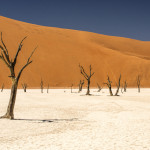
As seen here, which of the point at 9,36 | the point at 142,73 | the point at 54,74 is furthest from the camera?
the point at 9,36

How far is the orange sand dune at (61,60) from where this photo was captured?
70606 millimetres

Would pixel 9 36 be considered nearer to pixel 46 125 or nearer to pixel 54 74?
pixel 54 74

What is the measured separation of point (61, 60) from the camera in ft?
259

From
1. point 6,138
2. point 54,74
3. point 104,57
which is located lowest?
point 6,138

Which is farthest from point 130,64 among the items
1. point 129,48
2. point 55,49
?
point 129,48

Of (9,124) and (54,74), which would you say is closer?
(9,124)

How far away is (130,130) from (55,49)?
249 ft

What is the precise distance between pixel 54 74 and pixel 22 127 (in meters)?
63.2

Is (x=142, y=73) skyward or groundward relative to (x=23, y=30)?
groundward

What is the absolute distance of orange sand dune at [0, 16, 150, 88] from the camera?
70606 millimetres

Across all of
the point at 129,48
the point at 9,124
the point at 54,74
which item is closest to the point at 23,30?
the point at 54,74

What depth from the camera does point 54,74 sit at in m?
72.4

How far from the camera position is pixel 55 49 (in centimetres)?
8350

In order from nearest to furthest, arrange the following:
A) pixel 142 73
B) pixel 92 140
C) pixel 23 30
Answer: pixel 92 140 → pixel 142 73 → pixel 23 30
